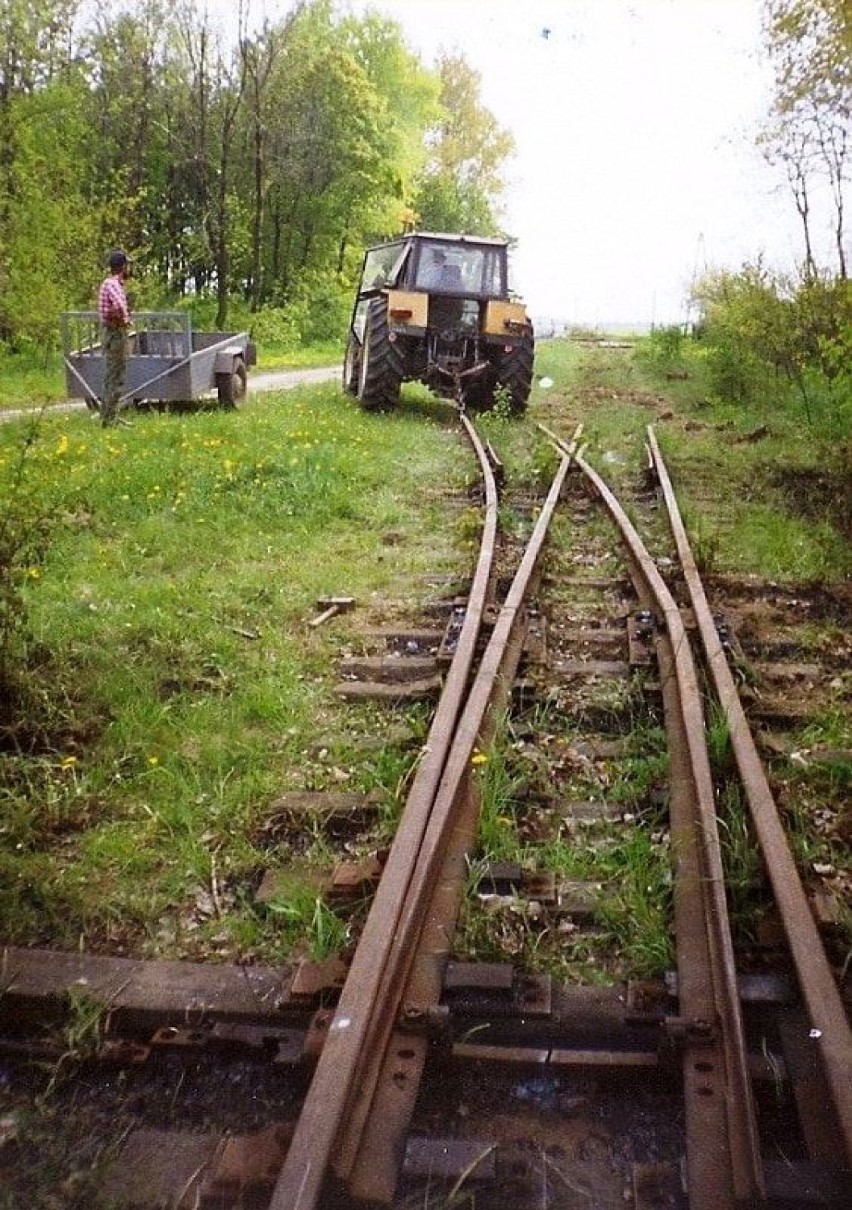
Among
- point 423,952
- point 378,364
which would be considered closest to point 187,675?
point 423,952

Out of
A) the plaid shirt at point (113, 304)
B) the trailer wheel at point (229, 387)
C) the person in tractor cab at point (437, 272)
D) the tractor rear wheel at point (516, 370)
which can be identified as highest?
the person in tractor cab at point (437, 272)

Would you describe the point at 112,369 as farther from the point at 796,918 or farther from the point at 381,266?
the point at 796,918

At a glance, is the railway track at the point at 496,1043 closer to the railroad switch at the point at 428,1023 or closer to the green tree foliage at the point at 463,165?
the railroad switch at the point at 428,1023

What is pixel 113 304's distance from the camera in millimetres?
9430

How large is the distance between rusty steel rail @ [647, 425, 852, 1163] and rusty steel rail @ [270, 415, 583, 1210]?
820mm

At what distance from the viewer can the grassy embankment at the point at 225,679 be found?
2.58 m

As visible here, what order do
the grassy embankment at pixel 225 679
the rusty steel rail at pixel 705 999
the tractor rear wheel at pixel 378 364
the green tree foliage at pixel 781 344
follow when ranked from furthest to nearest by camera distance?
1. the tractor rear wheel at pixel 378 364
2. the green tree foliage at pixel 781 344
3. the grassy embankment at pixel 225 679
4. the rusty steel rail at pixel 705 999

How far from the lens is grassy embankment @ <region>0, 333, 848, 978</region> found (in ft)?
8.45

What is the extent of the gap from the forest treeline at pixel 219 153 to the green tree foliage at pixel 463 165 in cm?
8

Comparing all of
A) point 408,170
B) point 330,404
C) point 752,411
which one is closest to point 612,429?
point 752,411

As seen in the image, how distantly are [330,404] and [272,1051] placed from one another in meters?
11.5

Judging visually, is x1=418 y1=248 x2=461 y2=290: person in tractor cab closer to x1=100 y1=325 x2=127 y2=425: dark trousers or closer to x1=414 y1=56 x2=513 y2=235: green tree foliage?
x1=100 y1=325 x2=127 y2=425: dark trousers

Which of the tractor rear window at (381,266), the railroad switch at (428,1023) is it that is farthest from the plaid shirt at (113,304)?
the railroad switch at (428,1023)

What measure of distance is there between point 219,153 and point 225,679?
25572mm
